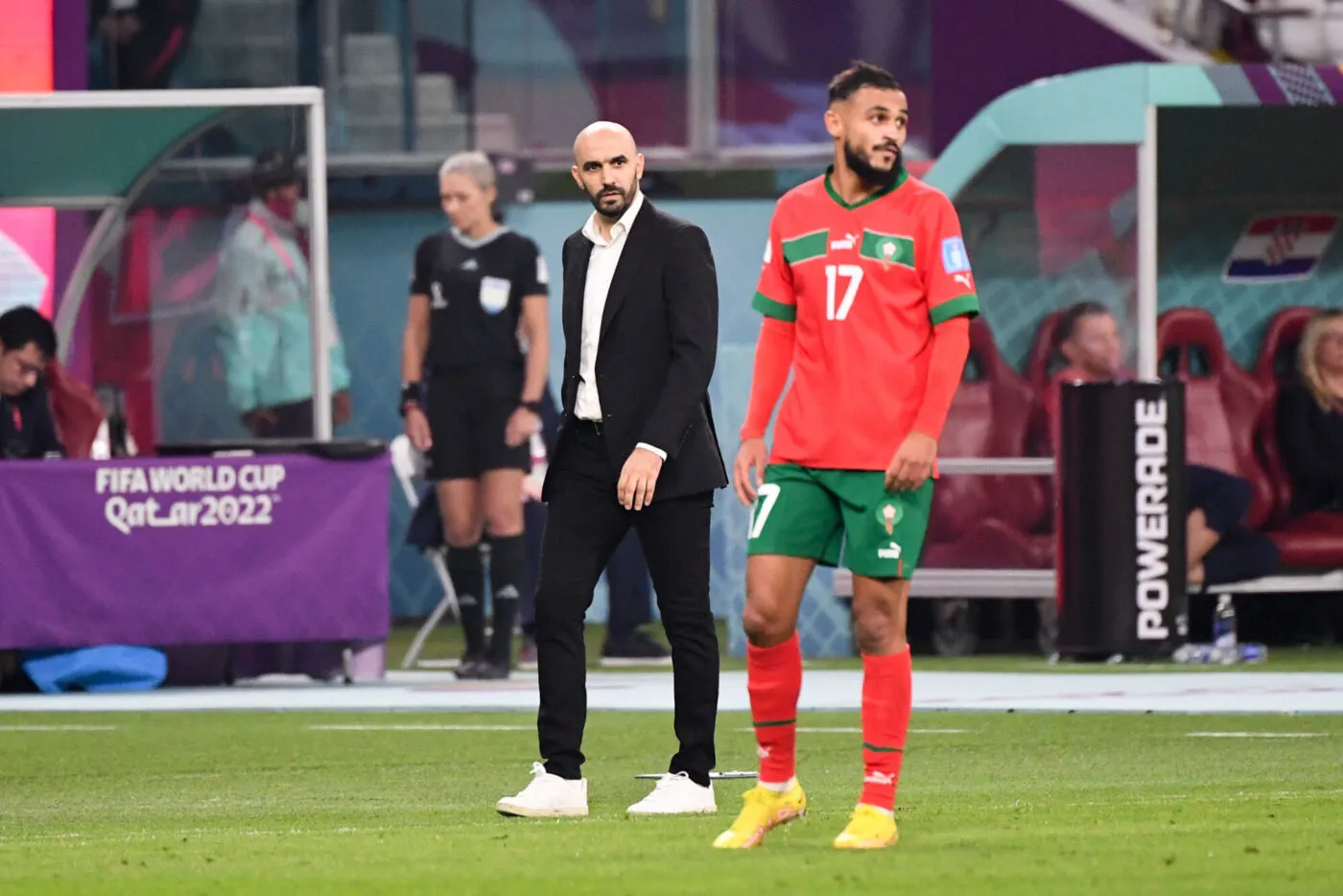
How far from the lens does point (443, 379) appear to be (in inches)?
527

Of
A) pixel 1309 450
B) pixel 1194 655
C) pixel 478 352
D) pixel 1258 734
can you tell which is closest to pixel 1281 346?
pixel 1309 450

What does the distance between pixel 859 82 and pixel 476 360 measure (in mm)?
6564

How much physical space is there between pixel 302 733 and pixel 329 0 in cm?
1077

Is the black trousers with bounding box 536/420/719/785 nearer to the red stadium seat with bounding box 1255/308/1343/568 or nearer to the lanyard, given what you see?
the lanyard

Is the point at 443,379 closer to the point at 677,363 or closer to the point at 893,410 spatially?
the point at 677,363

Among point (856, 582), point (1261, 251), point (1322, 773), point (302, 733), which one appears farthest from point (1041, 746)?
point (1261, 251)

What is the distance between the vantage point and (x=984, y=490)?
1561 centimetres

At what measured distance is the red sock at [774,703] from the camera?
705 cm

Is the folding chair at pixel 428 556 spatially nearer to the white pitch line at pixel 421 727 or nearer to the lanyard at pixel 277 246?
the lanyard at pixel 277 246

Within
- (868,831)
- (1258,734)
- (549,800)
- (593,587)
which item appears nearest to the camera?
(868,831)

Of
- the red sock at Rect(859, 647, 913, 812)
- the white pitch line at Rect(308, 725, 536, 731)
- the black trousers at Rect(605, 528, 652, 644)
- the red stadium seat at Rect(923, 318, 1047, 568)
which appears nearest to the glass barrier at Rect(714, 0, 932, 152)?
the red stadium seat at Rect(923, 318, 1047, 568)

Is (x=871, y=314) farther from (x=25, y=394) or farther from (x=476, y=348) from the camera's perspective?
(x=25, y=394)

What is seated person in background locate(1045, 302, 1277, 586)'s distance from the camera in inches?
597

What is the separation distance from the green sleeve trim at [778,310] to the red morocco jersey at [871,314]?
112 millimetres
